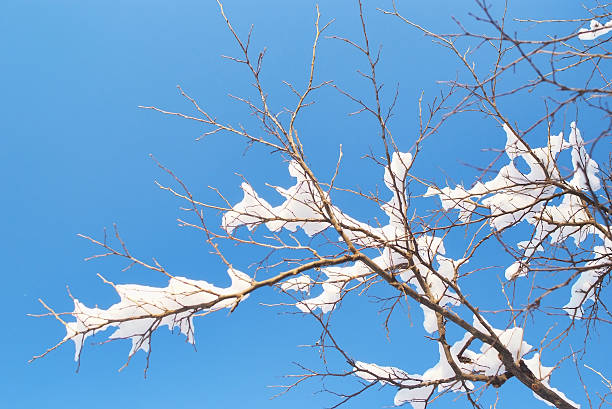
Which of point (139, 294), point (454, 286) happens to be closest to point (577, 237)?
point (454, 286)

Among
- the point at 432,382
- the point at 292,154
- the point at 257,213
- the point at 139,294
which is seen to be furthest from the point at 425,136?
the point at 139,294

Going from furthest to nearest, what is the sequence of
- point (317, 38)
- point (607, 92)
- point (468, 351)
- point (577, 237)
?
point (577, 237)
point (468, 351)
point (317, 38)
point (607, 92)

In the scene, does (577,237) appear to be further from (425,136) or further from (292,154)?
(292,154)

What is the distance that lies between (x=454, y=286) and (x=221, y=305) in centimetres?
157

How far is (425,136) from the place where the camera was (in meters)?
2.95

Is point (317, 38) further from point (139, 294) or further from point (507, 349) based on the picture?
point (507, 349)

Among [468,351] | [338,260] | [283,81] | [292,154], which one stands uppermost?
[283,81]

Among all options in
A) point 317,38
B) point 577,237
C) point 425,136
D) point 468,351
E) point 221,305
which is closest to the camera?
point 221,305

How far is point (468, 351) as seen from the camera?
11.6 feet

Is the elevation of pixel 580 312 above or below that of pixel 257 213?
below

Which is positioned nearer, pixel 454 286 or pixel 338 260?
pixel 338 260

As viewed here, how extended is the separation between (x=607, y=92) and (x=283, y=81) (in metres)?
2.12

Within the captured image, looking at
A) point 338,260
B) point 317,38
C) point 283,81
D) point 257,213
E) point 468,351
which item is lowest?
point 468,351

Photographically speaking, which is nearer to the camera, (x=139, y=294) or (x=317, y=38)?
(x=139, y=294)
